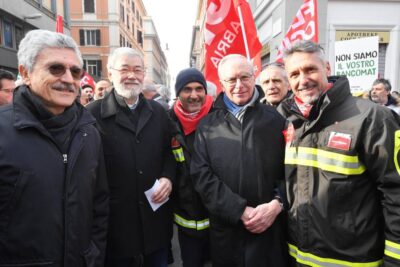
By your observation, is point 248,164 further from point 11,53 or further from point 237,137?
point 11,53

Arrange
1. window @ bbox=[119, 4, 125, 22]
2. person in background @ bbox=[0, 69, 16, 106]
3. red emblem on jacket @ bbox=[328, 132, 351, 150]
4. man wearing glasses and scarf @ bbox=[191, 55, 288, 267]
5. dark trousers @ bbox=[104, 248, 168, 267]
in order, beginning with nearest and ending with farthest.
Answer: red emblem on jacket @ bbox=[328, 132, 351, 150] → man wearing glasses and scarf @ bbox=[191, 55, 288, 267] → dark trousers @ bbox=[104, 248, 168, 267] → person in background @ bbox=[0, 69, 16, 106] → window @ bbox=[119, 4, 125, 22]

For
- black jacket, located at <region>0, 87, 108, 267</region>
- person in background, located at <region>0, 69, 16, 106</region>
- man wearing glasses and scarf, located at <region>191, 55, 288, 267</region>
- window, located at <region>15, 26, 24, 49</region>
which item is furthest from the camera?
window, located at <region>15, 26, 24, 49</region>

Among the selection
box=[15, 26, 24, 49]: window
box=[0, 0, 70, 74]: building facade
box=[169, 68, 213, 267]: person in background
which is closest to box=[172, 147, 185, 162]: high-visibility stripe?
box=[169, 68, 213, 267]: person in background

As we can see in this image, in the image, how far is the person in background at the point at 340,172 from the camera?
5.92 feet

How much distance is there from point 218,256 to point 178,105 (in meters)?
1.37

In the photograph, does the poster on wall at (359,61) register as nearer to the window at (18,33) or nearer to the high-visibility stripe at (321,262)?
the high-visibility stripe at (321,262)

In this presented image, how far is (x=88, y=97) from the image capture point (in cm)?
717

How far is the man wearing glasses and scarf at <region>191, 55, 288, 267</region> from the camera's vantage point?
230 cm

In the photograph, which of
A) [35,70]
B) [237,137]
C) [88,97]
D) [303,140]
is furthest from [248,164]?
[88,97]

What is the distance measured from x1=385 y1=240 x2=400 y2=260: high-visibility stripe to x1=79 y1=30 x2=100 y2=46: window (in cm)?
4530

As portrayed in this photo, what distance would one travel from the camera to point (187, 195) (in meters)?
2.74

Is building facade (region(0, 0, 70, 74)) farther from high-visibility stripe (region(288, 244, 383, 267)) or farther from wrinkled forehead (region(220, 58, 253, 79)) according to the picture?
high-visibility stripe (region(288, 244, 383, 267))

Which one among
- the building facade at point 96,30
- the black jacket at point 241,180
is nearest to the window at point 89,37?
the building facade at point 96,30

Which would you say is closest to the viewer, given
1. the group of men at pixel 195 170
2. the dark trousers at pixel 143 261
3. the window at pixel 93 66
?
the group of men at pixel 195 170
